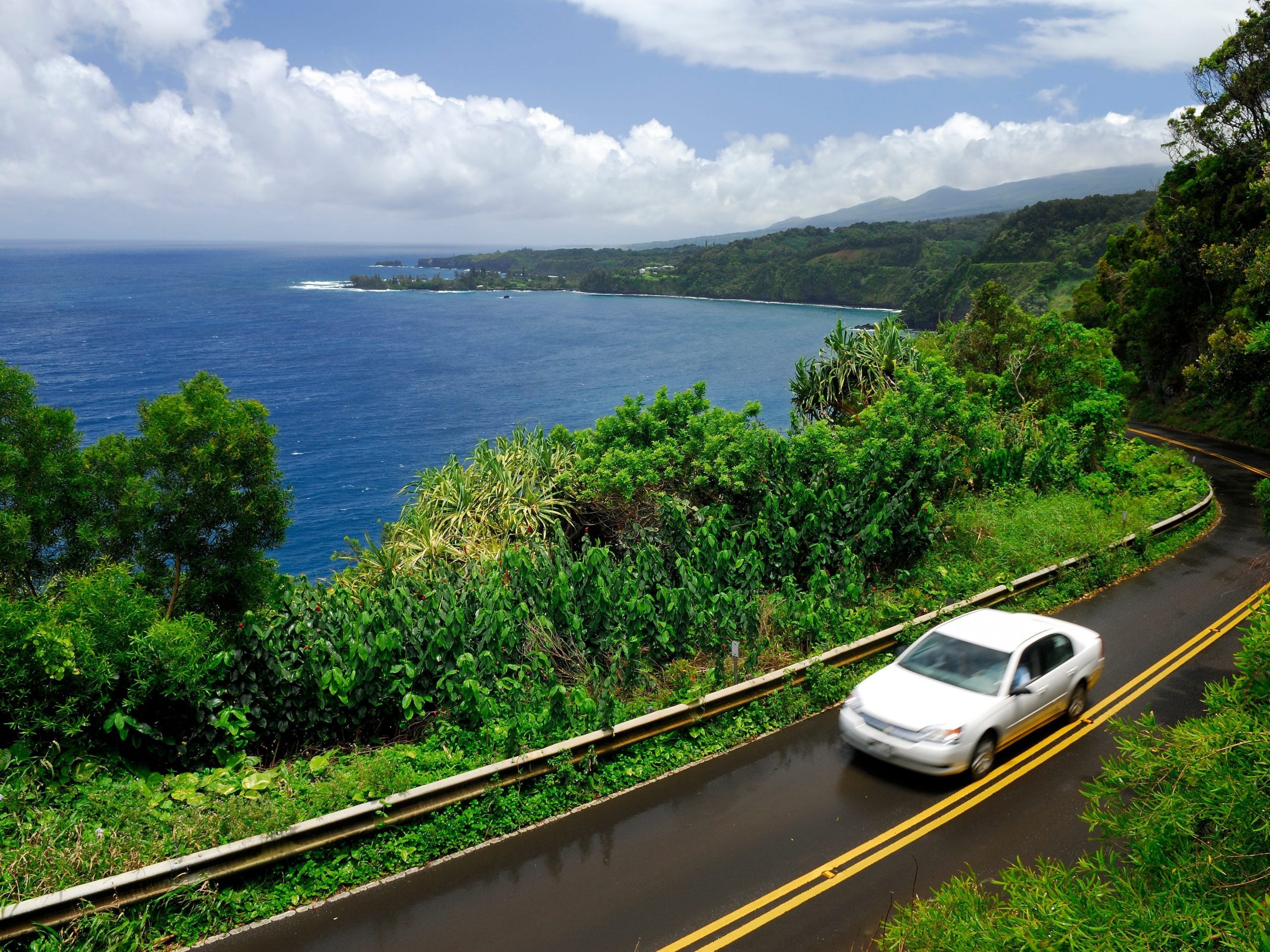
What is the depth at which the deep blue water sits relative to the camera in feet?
187

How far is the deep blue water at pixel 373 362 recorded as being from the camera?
57125 millimetres

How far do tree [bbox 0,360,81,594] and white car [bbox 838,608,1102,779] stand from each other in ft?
28.8

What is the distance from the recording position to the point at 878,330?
23.3 metres

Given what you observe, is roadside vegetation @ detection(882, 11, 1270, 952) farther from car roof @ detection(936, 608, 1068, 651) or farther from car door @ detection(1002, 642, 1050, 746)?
car roof @ detection(936, 608, 1068, 651)

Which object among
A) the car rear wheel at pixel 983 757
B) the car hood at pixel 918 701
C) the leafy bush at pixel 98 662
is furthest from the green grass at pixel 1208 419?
the leafy bush at pixel 98 662

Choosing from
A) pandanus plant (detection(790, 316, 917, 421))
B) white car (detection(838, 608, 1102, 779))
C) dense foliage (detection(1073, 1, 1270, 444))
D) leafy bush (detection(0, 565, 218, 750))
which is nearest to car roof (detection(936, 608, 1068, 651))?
white car (detection(838, 608, 1102, 779))

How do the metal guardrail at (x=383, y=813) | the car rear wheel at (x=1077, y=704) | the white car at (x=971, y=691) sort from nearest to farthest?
the metal guardrail at (x=383, y=813) → the white car at (x=971, y=691) → the car rear wheel at (x=1077, y=704)

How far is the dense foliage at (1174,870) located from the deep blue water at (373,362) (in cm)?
3629

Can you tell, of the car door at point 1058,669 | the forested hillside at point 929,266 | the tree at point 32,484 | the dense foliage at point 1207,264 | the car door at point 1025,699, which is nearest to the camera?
the tree at point 32,484

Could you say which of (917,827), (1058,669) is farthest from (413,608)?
(1058,669)

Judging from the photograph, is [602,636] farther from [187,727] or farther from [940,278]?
[940,278]

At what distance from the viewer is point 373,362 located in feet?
323

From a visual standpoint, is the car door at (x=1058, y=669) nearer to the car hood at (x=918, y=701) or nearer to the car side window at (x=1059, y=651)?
the car side window at (x=1059, y=651)

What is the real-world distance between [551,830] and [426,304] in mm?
176630
